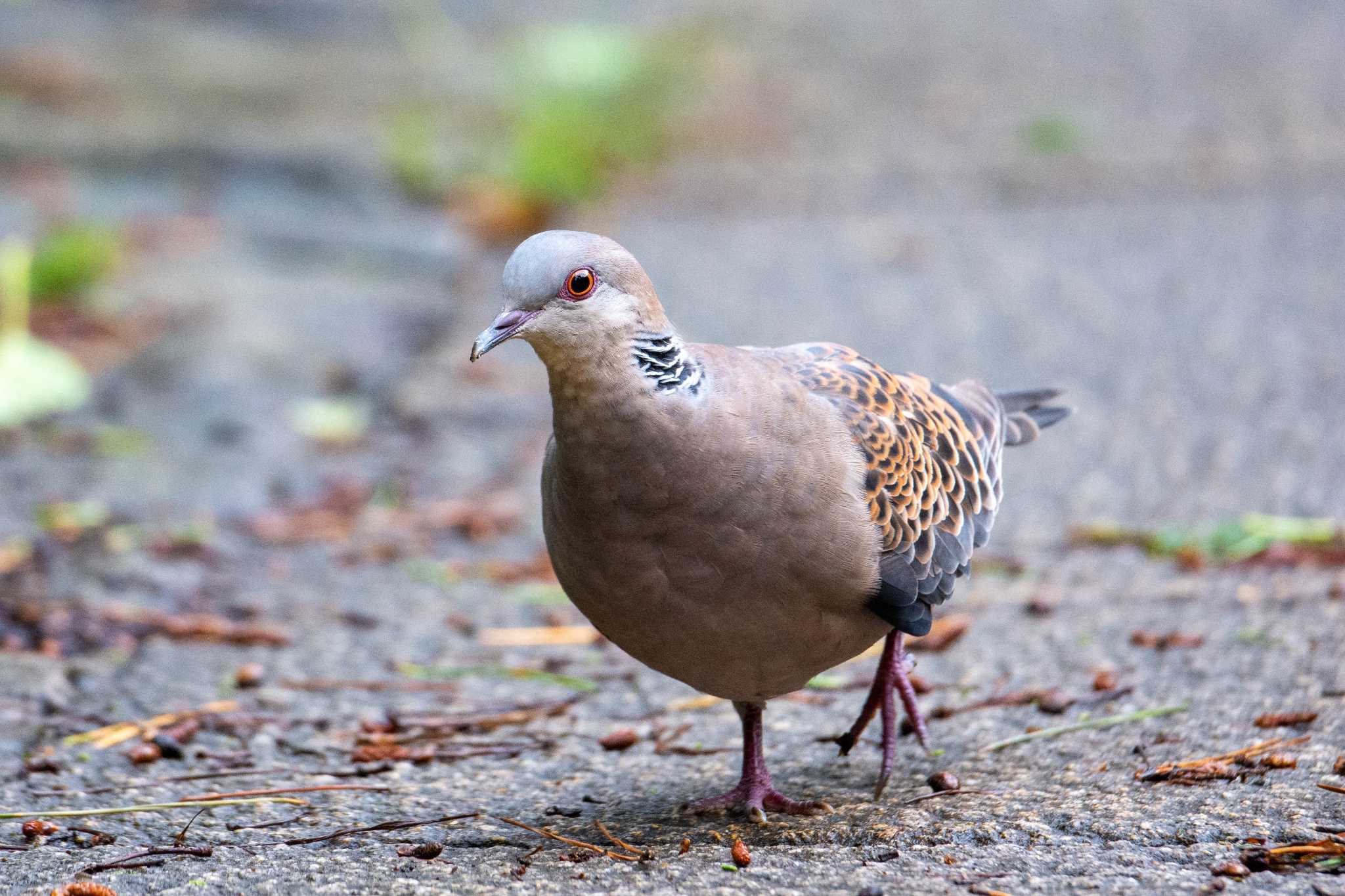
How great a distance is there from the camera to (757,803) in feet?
10.4

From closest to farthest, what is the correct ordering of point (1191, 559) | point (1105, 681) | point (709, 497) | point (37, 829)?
point (709, 497), point (37, 829), point (1105, 681), point (1191, 559)

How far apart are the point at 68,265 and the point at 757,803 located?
5.73 m

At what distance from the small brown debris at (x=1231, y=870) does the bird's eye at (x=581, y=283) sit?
4.99ft

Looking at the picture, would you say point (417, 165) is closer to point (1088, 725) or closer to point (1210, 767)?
point (1088, 725)

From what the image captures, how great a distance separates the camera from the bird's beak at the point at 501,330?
2.69 metres

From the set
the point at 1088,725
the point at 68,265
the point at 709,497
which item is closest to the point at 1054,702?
the point at 1088,725

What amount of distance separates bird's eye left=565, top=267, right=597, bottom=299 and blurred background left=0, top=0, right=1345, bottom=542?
2.82 meters

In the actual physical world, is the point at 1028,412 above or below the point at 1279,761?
Result: above

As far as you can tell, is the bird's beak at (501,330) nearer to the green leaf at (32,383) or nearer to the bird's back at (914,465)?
the bird's back at (914,465)

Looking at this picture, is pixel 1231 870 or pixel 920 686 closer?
pixel 1231 870

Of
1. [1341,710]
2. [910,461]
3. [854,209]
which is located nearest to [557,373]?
[910,461]

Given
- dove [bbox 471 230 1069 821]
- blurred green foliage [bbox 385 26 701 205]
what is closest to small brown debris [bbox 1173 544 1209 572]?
dove [bbox 471 230 1069 821]

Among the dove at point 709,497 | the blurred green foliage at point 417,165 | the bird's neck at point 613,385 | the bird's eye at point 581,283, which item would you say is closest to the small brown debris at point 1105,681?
the dove at point 709,497

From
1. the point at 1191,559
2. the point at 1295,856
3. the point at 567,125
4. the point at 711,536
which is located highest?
the point at 567,125
